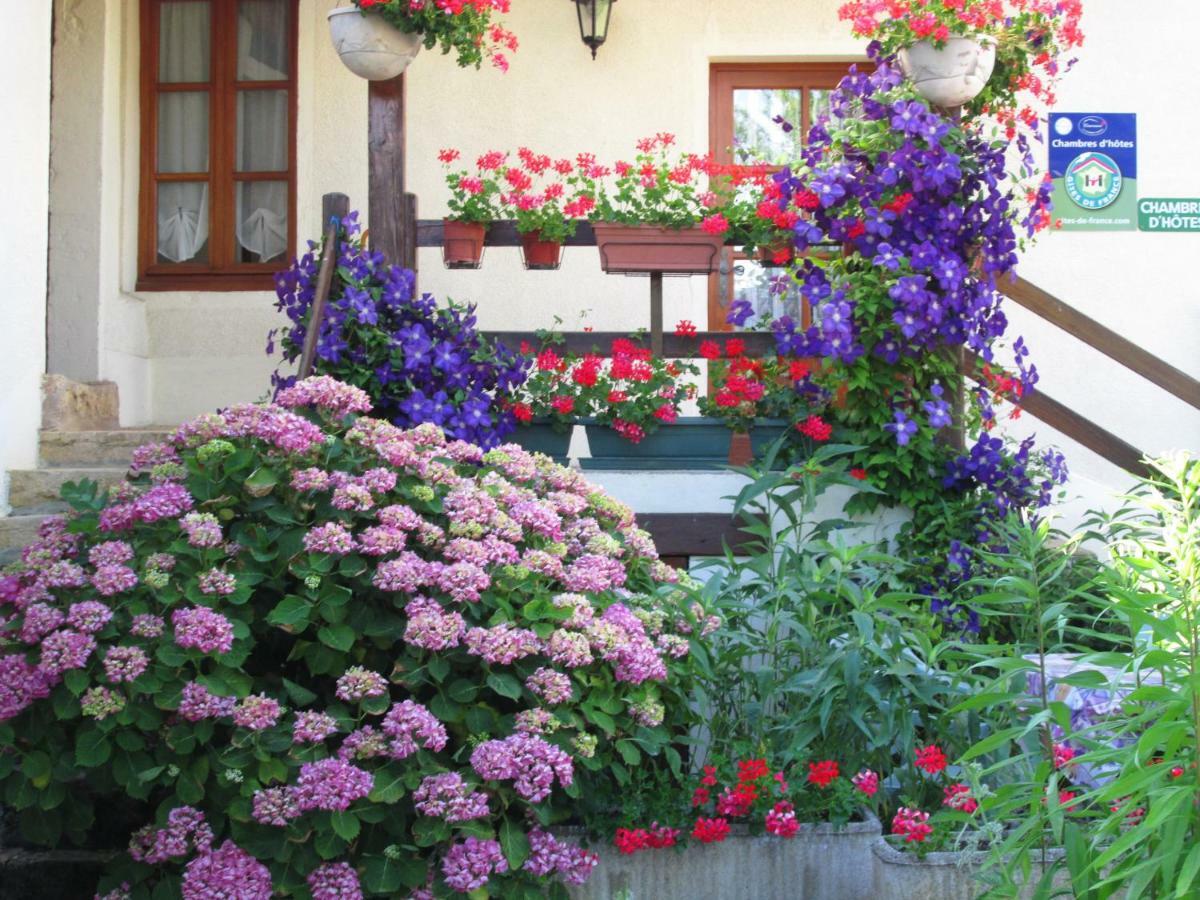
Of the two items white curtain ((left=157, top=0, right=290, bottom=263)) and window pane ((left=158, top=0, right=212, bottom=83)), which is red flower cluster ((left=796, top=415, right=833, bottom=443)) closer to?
white curtain ((left=157, top=0, right=290, bottom=263))

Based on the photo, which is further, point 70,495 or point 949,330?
point 949,330

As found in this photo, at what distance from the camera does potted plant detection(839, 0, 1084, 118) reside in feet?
14.1

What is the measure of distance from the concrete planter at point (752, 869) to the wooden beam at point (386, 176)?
2.48m

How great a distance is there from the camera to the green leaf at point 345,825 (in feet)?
8.37

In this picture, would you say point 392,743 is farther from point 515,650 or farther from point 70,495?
point 70,495

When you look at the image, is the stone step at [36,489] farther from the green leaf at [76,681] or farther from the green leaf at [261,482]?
the green leaf at [76,681]

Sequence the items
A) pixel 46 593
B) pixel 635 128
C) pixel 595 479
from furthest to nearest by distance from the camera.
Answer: pixel 635 128, pixel 595 479, pixel 46 593

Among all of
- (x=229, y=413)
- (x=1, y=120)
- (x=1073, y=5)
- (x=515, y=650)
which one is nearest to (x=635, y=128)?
(x=1073, y=5)

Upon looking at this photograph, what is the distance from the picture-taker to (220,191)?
6.55 meters

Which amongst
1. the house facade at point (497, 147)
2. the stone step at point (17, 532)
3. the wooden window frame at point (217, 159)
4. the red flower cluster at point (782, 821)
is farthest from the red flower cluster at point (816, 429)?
the wooden window frame at point (217, 159)

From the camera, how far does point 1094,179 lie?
6324 millimetres

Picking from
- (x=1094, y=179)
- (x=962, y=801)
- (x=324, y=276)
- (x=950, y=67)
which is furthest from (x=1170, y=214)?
(x=962, y=801)

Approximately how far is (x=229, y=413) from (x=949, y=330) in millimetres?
2315

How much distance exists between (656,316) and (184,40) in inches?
129
